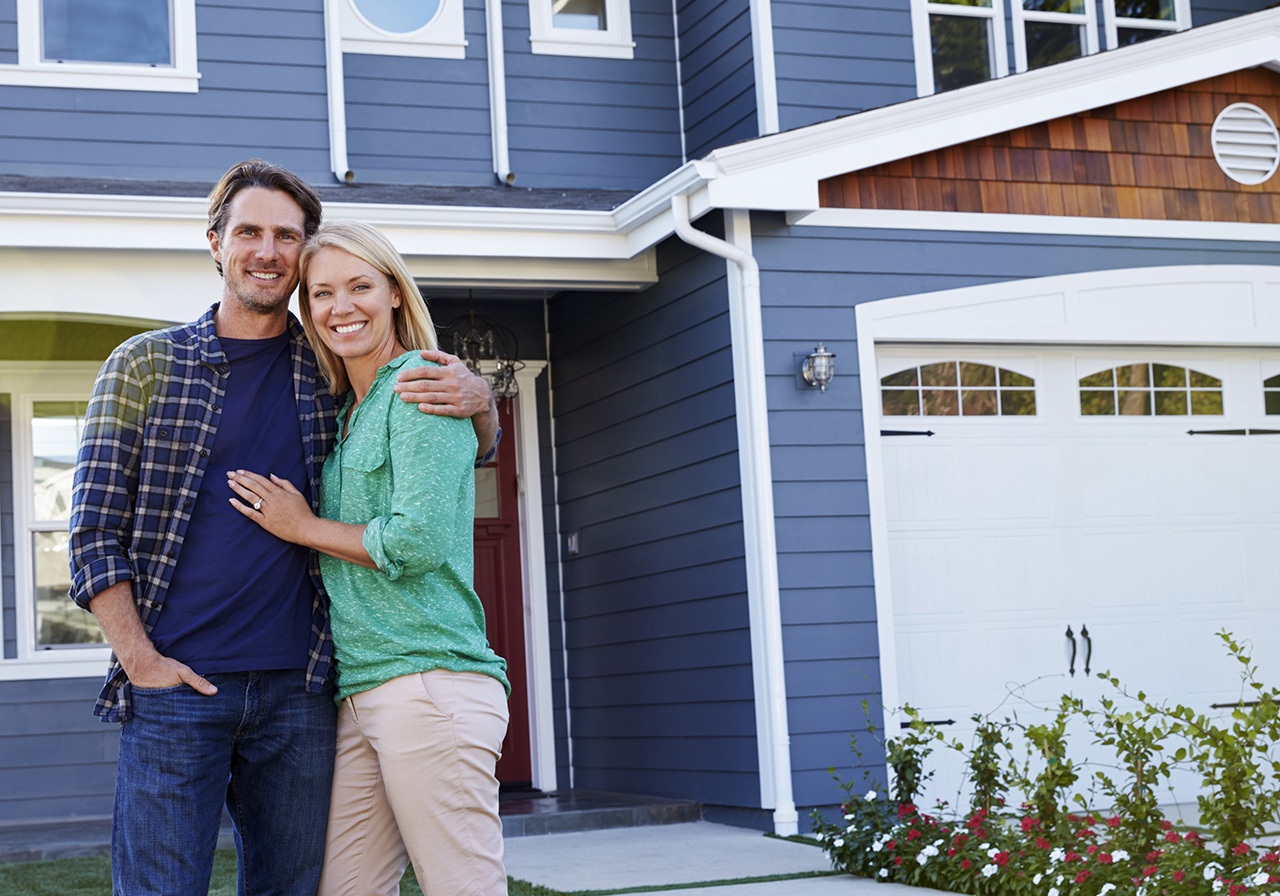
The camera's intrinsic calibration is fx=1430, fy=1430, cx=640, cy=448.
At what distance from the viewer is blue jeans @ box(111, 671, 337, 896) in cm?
222

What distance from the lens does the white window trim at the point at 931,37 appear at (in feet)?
26.4

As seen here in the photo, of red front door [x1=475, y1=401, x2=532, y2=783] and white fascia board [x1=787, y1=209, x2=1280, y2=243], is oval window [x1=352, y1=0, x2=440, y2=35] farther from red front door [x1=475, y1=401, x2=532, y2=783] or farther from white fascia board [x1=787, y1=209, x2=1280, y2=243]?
white fascia board [x1=787, y1=209, x2=1280, y2=243]

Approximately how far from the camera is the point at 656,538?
23.7 feet

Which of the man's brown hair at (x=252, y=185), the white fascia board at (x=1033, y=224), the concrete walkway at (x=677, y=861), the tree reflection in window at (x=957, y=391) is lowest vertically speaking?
the concrete walkway at (x=677, y=861)

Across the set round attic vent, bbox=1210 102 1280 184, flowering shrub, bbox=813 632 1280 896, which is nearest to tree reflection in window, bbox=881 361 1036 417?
round attic vent, bbox=1210 102 1280 184

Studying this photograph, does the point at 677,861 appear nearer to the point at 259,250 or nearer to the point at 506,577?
the point at 506,577

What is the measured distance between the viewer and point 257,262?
245cm

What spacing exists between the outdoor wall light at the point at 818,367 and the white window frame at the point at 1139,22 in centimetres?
335

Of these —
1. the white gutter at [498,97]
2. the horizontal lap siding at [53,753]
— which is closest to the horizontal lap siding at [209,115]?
the white gutter at [498,97]

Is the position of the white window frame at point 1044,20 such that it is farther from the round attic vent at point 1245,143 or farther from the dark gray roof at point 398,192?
the dark gray roof at point 398,192

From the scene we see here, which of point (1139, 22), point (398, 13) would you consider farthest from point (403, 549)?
point (1139, 22)

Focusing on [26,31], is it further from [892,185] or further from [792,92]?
[892,185]

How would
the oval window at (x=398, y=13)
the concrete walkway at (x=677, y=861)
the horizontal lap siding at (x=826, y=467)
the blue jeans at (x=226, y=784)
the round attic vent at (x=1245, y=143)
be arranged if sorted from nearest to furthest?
the blue jeans at (x=226, y=784) → the concrete walkway at (x=677, y=861) → the horizontal lap siding at (x=826, y=467) → the round attic vent at (x=1245, y=143) → the oval window at (x=398, y=13)

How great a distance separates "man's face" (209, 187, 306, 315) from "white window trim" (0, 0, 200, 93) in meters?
5.46
